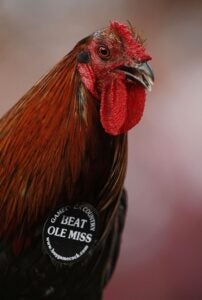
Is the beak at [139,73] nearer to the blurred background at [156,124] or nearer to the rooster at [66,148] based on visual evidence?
the rooster at [66,148]

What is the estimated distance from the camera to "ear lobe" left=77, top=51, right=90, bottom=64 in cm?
112

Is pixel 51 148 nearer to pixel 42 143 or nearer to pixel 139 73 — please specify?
pixel 42 143

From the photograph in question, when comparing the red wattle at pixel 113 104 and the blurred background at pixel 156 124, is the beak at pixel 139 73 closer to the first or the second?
the red wattle at pixel 113 104

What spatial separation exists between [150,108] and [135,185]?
230 mm

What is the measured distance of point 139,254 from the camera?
1.33 metres

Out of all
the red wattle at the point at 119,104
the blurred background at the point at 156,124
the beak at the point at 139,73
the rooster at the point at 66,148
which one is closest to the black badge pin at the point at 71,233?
the rooster at the point at 66,148

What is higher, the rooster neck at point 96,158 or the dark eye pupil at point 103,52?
the dark eye pupil at point 103,52

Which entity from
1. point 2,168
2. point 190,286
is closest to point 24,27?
point 2,168

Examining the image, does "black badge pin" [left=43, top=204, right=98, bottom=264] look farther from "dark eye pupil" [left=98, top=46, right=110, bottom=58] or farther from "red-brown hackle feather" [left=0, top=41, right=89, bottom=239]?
"dark eye pupil" [left=98, top=46, right=110, bottom=58]

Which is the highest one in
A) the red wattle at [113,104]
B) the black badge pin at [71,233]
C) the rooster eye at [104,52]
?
the rooster eye at [104,52]

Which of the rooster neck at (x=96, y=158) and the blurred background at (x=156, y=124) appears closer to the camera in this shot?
the rooster neck at (x=96, y=158)

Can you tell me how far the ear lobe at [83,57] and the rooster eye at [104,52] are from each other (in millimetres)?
35

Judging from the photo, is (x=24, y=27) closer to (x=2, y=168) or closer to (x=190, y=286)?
(x=2, y=168)

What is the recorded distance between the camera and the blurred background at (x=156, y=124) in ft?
4.17
